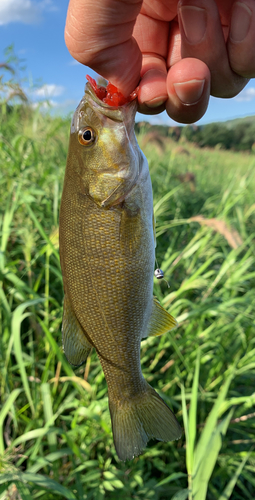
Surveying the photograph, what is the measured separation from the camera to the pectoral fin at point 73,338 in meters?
1.17

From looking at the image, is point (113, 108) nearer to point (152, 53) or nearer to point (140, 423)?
point (152, 53)

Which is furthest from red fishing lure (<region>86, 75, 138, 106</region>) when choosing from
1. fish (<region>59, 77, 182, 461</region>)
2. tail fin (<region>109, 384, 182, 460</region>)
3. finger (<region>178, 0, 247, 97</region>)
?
tail fin (<region>109, 384, 182, 460</region>)

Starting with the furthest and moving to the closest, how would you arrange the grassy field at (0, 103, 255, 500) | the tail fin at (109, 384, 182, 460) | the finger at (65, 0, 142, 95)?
the grassy field at (0, 103, 255, 500), the tail fin at (109, 384, 182, 460), the finger at (65, 0, 142, 95)

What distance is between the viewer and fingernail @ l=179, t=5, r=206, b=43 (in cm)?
125

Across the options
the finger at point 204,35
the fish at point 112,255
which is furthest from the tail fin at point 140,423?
the finger at point 204,35

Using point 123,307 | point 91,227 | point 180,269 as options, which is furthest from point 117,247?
point 180,269

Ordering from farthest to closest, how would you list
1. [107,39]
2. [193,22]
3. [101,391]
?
[101,391] → [193,22] → [107,39]

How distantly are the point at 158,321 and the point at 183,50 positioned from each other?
3.64ft

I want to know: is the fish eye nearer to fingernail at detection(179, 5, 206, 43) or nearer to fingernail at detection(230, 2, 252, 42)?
fingernail at detection(179, 5, 206, 43)

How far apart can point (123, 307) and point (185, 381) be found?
1.55 m

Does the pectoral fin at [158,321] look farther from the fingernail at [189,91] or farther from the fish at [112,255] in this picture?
the fingernail at [189,91]

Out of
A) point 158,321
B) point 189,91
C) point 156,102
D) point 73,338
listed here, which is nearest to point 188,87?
point 189,91

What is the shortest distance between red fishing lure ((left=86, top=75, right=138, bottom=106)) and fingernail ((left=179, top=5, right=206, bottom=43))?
1.17ft

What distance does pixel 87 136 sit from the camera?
46.9 inches
